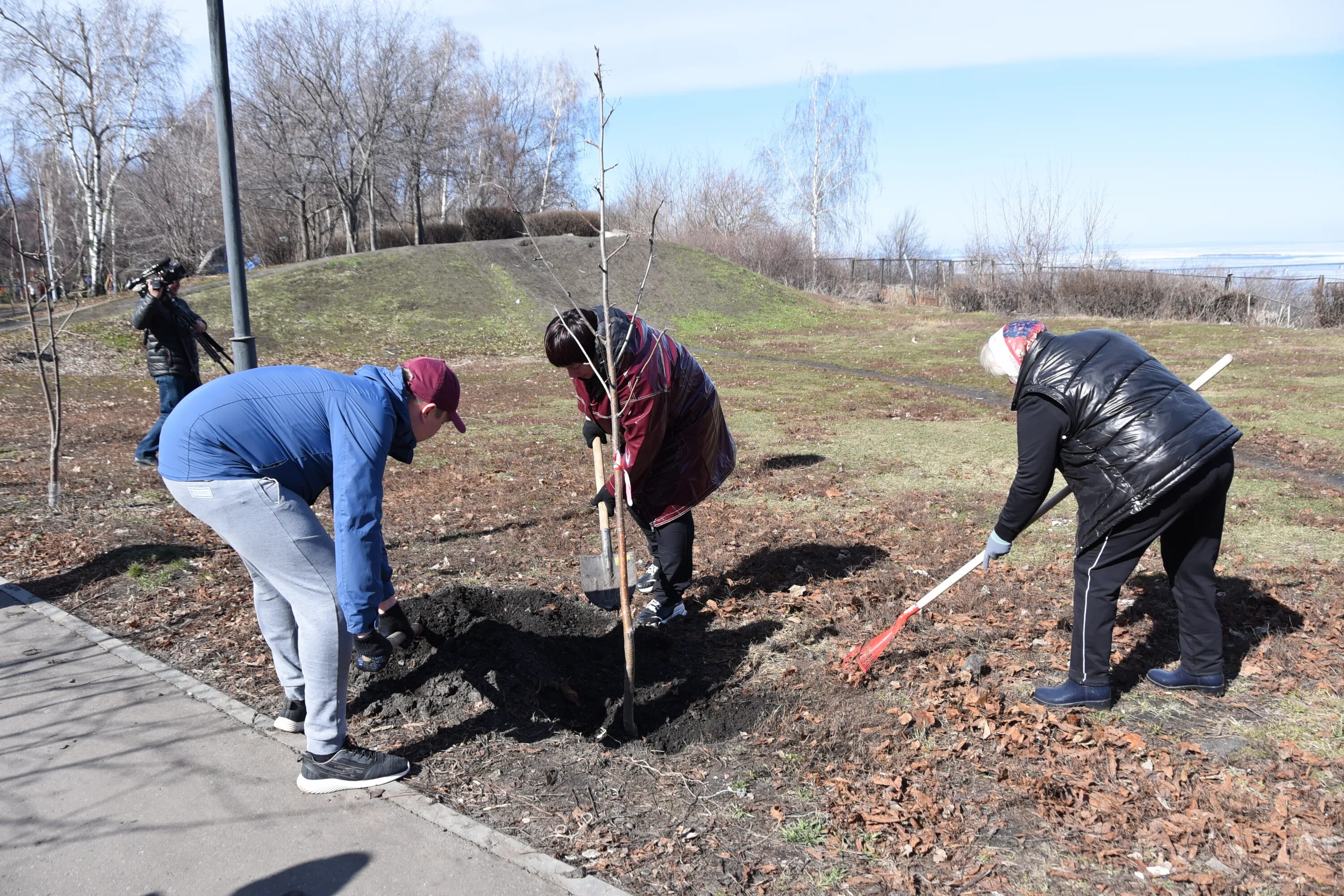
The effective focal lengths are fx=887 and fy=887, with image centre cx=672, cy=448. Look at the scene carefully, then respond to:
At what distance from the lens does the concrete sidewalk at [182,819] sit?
292cm

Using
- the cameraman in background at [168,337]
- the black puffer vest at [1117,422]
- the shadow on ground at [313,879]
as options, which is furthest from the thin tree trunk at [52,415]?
the black puffer vest at [1117,422]

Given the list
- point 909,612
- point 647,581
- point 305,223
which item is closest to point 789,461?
point 647,581

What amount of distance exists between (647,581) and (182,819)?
2787 millimetres

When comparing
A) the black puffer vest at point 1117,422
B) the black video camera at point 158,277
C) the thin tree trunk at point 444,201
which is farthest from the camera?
the thin tree trunk at point 444,201

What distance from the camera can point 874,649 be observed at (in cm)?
450

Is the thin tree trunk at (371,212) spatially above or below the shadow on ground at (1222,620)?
above

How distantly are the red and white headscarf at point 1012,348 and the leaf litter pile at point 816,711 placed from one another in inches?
59.6

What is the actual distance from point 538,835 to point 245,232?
42962 millimetres

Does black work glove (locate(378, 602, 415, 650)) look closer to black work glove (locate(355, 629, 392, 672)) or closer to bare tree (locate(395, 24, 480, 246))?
black work glove (locate(355, 629, 392, 672))

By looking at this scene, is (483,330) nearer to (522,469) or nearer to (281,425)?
(522,469)

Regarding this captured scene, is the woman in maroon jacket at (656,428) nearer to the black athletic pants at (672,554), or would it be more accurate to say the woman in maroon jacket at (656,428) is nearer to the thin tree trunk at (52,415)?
the black athletic pants at (672,554)

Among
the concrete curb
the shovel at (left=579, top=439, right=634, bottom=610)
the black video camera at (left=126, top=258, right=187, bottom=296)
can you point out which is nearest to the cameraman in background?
the black video camera at (left=126, top=258, right=187, bottom=296)

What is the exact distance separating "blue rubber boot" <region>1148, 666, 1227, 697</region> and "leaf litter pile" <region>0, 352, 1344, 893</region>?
60 millimetres

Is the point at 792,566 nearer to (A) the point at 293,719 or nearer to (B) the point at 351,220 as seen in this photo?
(A) the point at 293,719
